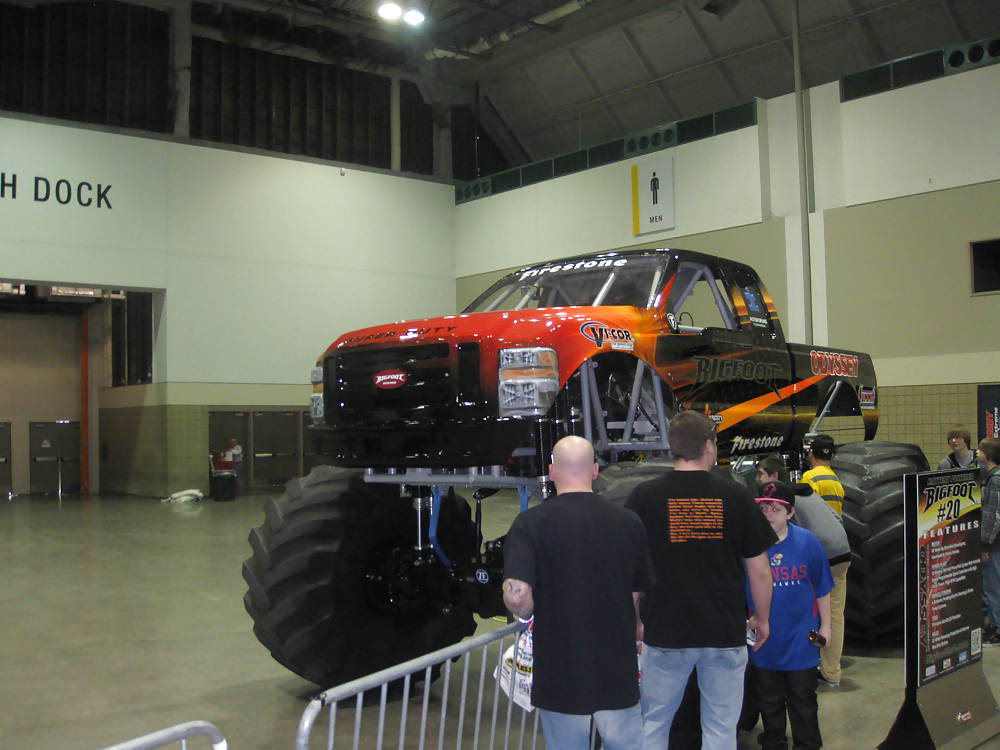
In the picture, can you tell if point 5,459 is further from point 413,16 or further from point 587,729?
point 587,729

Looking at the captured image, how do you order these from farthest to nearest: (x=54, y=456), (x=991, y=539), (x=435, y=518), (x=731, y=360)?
(x=54, y=456), (x=991, y=539), (x=731, y=360), (x=435, y=518)

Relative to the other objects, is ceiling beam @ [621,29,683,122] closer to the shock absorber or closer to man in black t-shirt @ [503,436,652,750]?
the shock absorber

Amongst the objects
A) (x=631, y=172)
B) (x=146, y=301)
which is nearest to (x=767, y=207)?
(x=631, y=172)

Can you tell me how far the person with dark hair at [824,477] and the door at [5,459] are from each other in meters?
21.7

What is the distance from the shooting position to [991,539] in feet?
22.4

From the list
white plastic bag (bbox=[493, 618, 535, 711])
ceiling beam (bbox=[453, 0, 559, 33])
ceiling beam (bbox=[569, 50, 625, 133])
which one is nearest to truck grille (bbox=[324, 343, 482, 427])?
white plastic bag (bbox=[493, 618, 535, 711])

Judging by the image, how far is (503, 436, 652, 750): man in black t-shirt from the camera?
3.33 metres

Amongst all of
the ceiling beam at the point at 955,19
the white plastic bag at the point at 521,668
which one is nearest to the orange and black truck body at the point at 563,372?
the white plastic bag at the point at 521,668

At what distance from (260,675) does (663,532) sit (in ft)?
11.7

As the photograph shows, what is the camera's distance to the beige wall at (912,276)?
1546 cm

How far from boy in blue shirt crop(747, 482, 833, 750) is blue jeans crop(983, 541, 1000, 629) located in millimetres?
3138

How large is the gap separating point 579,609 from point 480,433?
1.62 meters

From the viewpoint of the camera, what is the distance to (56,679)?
246 inches

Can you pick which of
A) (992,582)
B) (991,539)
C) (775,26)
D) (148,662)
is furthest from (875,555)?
(775,26)
